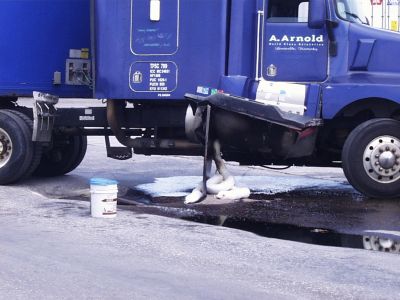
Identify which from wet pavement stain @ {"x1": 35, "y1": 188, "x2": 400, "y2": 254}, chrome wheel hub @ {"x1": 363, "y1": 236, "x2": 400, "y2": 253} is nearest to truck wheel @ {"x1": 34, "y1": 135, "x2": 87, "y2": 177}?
wet pavement stain @ {"x1": 35, "y1": 188, "x2": 400, "y2": 254}

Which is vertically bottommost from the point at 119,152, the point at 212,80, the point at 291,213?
the point at 291,213

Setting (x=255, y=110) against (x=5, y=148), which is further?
(x=5, y=148)

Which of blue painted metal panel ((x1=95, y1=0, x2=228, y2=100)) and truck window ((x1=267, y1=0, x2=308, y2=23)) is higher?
truck window ((x1=267, y1=0, x2=308, y2=23))

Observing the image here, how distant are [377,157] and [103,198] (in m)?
3.48

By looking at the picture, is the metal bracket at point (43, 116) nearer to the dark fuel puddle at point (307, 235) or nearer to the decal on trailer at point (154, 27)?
the decal on trailer at point (154, 27)

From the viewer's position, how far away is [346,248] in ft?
25.6

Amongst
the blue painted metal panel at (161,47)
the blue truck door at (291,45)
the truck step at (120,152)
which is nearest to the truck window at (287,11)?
the blue truck door at (291,45)

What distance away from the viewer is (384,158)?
1020 centimetres

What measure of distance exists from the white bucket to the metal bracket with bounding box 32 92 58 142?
7.86ft

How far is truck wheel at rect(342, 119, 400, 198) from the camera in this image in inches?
401

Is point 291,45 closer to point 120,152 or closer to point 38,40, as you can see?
point 120,152

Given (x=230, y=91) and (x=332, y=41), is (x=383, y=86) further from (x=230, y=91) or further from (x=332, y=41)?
(x=230, y=91)

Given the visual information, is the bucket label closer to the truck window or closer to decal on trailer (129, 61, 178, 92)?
decal on trailer (129, 61, 178, 92)

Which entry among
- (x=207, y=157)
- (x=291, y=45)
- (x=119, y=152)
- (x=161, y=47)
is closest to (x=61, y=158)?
(x=119, y=152)
